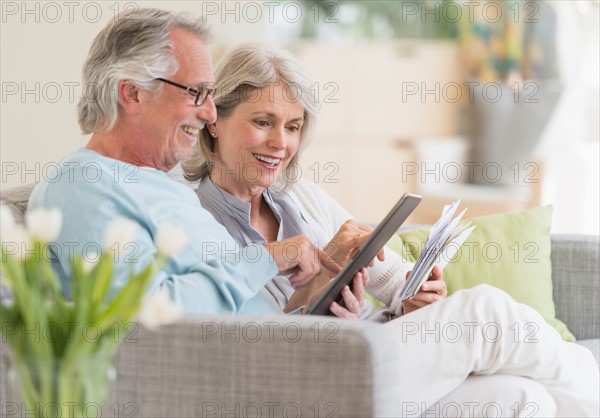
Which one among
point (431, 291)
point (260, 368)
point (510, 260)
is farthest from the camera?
point (510, 260)

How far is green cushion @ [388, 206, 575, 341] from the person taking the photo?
251 centimetres

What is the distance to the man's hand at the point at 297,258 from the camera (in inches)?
75.7

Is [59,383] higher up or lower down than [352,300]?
higher up

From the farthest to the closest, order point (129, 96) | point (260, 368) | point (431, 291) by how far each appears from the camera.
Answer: point (431, 291), point (129, 96), point (260, 368)

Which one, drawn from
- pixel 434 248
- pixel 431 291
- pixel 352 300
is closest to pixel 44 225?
pixel 352 300

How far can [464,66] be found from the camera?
6.86 meters

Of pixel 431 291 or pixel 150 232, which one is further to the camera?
pixel 431 291

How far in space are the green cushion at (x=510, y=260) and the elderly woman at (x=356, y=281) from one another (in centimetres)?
24

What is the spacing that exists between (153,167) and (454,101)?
5.18 meters

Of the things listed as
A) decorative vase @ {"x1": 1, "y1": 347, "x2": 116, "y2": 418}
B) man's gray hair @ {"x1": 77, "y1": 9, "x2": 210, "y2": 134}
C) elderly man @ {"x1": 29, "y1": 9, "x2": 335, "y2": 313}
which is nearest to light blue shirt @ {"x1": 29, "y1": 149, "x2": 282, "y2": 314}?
elderly man @ {"x1": 29, "y1": 9, "x2": 335, "y2": 313}

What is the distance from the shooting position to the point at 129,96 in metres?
1.94

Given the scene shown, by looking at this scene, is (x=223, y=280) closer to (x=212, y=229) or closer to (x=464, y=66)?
(x=212, y=229)

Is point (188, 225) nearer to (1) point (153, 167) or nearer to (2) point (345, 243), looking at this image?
(1) point (153, 167)

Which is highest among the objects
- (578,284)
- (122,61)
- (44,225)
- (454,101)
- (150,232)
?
(122,61)
